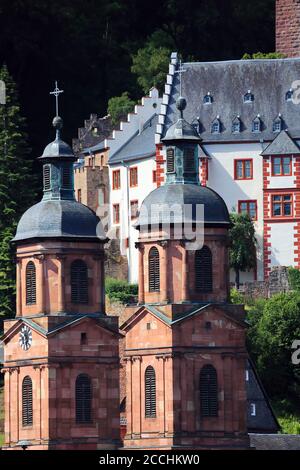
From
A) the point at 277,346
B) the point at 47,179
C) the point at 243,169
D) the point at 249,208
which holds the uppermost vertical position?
the point at 243,169

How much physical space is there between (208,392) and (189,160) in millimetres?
9518

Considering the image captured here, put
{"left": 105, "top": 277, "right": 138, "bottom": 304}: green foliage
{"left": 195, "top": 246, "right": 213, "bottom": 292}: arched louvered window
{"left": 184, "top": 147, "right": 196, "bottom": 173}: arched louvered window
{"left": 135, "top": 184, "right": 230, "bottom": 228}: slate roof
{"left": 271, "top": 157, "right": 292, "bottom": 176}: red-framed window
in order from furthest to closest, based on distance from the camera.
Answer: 1. {"left": 271, "top": 157, "right": 292, "bottom": 176}: red-framed window
2. {"left": 105, "top": 277, "right": 138, "bottom": 304}: green foliage
3. {"left": 184, "top": 147, "right": 196, "bottom": 173}: arched louvered window
4. {"left": 135, "top": 184, "right": 230, "bottom": 228}: slate roof
5. {"left": 195, "top": 246, "right": 213, "bottom": 292}: arched louvered window

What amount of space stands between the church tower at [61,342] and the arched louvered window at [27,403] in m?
0.04

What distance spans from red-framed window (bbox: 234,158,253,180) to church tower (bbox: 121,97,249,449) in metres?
36.4

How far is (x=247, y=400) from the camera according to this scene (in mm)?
177500

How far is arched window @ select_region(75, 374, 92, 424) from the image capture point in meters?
161

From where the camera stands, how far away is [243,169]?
7844 inches

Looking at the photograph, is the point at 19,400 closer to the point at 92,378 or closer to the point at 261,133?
the point at 92,378

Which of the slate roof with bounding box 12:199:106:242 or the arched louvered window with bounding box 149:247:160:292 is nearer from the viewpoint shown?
the arched louvered window with bounding box 149:247:160:292

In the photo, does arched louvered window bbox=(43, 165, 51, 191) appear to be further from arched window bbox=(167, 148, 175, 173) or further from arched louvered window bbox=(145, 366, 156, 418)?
arched louvered window bbox=(145, 366, 156, 418)

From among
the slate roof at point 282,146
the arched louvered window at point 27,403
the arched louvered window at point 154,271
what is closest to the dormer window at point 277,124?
the slate roof at point 282,146

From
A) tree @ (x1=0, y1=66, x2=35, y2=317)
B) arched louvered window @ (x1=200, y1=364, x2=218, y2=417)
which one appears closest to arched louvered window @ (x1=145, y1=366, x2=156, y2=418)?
arched louvered window @ (x1=200, y1=364, x2=218, y2=417)

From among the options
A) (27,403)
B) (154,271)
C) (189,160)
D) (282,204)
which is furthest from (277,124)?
(27,403)

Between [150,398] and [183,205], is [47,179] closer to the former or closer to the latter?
[183,205]
